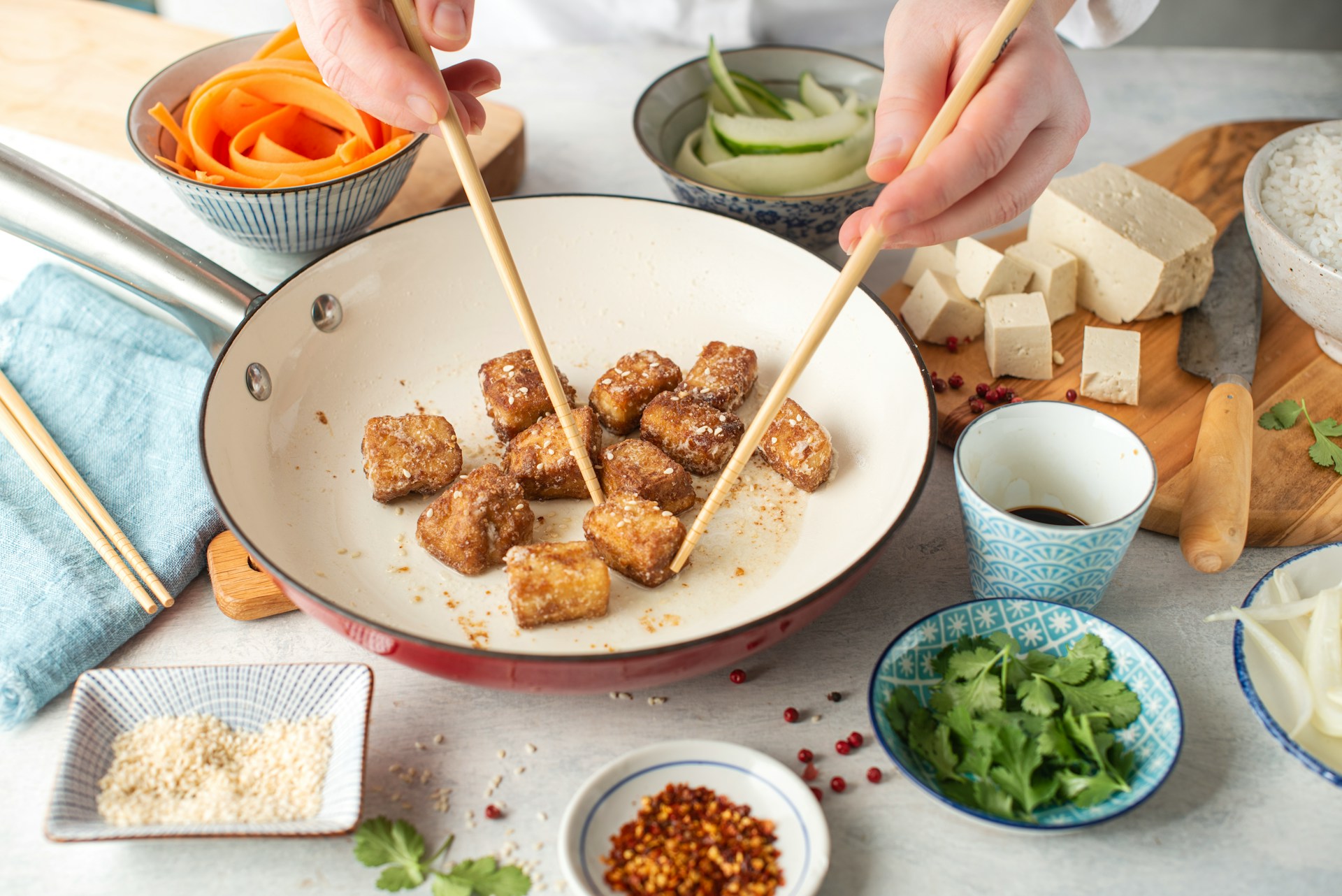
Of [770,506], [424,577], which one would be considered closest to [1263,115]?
[770,506]

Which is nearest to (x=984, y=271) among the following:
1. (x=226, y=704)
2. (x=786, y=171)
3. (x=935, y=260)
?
(x=935, y=260)

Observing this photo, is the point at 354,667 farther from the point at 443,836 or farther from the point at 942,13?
the point at 942,13

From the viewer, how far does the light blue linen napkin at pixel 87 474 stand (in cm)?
153

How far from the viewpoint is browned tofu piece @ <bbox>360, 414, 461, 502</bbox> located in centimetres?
169

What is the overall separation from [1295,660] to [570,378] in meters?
1.35

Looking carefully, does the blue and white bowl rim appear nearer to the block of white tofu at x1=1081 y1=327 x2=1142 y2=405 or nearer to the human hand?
the human hand

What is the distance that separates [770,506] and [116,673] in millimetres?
1046

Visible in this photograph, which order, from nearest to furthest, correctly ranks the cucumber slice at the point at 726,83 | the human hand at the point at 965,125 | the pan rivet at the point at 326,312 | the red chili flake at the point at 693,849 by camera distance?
the red chili flake at the point at 693,849 < the human hand at the point at 965,125 < the pan rivet at the point at 326,312 < the cucumber slice at the point at 726,83

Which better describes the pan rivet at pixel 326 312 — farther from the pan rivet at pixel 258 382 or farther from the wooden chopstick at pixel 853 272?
the wooden chopstick at pixel 853 272

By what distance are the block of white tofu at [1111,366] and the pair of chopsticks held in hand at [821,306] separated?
0.67m

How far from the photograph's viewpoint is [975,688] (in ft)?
4.44

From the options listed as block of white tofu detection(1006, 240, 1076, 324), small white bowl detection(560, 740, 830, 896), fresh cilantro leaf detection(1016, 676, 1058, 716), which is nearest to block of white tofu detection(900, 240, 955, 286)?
block of white tofu detection(1006, 240, 1076, 324)

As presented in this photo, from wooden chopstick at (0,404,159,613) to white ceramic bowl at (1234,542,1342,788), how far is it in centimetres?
167

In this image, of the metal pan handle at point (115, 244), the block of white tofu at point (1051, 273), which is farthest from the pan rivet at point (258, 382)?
the block of white tofu at point (1051, 273)
